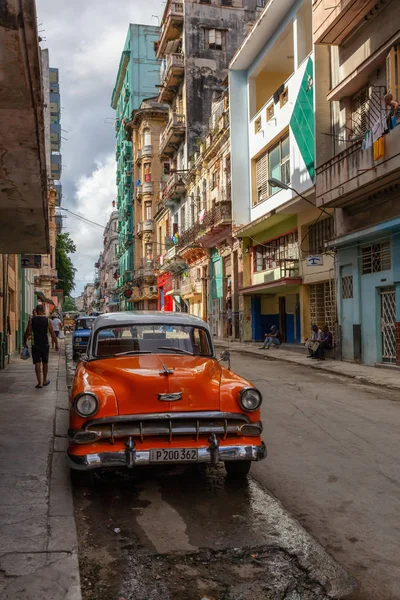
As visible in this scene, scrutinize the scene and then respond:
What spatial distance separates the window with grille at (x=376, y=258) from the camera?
55.2 feet

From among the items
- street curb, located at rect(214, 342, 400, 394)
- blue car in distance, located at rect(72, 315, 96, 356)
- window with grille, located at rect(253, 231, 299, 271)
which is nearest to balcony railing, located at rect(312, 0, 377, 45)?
window with grille, located at rect(253, 231, 299, 271)

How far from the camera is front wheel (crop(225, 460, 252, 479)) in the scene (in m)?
5.51

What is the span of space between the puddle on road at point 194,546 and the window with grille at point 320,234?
669 inches

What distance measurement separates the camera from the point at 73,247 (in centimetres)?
6838

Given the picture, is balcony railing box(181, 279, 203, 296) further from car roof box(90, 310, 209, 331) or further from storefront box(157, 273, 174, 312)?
car roof box(90, 310, 209, 331)

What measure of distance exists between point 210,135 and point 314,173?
50.1 ft

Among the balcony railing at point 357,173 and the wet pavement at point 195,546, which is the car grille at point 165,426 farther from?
the balcony railing at point 357,173

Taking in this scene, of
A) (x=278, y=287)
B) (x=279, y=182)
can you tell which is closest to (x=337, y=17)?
(x=279, y=182)

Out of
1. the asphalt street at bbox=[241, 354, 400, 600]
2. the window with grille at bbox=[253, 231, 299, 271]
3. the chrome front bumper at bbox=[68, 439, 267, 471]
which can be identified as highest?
the window with grille at bbox=[253, 231, 299, 271]

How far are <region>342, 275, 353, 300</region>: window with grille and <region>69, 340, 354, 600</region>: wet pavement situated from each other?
14255 millimetres

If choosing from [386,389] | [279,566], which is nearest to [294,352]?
[386,389]

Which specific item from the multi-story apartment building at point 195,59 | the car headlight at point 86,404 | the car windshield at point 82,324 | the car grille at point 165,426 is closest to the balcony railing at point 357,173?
the car windshield at point 82,324

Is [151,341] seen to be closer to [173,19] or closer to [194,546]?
[194,546]

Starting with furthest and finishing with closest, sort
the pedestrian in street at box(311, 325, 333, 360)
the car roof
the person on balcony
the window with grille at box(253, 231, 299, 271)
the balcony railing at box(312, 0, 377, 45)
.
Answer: the window with grille at box(253, 231, 299, 271) → the pedestrian in street at box(311, 325, 333, 360) → the balcony railing at box(312, 0, 377, 45) → the person on balcony → the car roof
